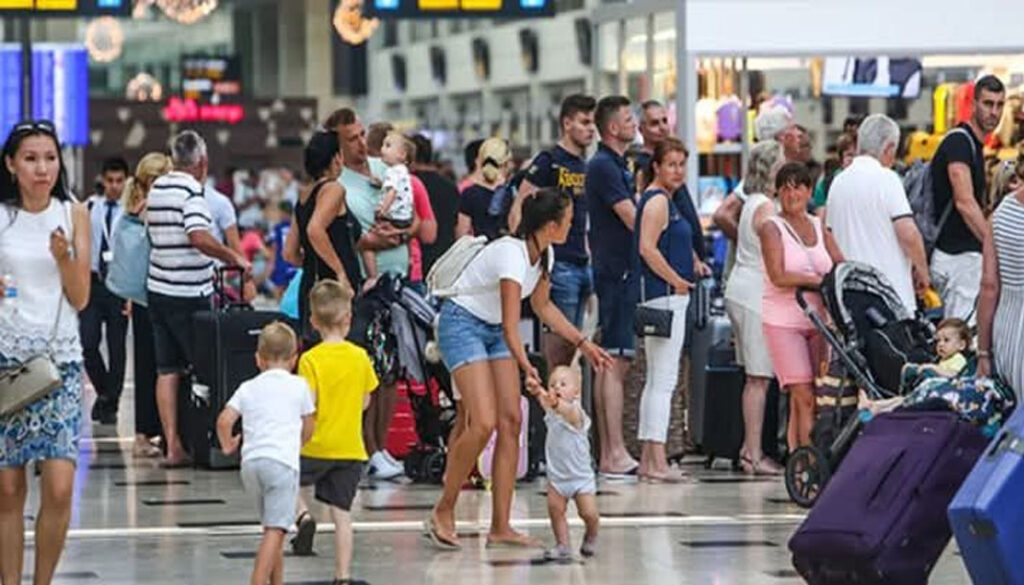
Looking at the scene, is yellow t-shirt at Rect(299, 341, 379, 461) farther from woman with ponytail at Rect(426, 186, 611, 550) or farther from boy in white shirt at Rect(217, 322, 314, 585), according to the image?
woman with ponytail at Rect(426, 186, 611, 550)

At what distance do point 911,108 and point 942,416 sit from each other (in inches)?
376

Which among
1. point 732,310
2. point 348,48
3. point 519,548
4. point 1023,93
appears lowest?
point 519,548

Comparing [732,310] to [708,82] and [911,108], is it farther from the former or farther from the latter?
[911,108]

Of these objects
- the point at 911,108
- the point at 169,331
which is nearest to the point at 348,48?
the point at 911,108

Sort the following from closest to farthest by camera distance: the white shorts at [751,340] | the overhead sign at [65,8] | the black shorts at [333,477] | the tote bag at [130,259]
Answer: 1. the black shorts at [333,477]
2. the white shorts at [751,340]
3. the tote bag at [130,259]
4. the overhead sign at [65,8]

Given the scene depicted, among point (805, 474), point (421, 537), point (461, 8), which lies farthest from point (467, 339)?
point (461, 8)

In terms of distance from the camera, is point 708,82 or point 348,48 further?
point 348,48

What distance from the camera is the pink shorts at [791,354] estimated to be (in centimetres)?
1281

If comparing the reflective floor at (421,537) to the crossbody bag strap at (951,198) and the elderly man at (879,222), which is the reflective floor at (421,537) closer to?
the elderly man at (879,222)

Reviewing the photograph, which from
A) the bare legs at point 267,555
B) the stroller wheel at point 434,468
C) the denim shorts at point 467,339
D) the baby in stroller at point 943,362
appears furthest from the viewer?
the stroller wheel at point 434,468

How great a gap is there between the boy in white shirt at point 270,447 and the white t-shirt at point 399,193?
4.20m

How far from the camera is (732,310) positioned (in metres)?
Result: 13.4

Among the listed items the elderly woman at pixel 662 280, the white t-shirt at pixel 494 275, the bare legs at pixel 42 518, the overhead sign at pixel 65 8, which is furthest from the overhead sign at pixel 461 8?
the bare legs at pixel 42 518

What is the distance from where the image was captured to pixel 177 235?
13.6 meters
